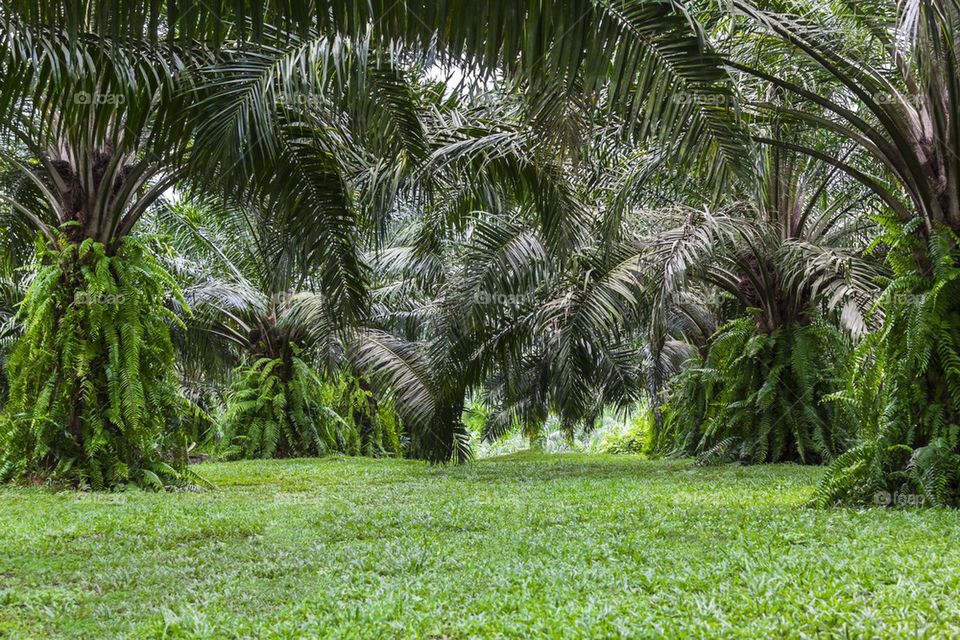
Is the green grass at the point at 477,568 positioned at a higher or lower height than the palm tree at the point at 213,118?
lower

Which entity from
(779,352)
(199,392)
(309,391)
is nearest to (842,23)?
(779,352)

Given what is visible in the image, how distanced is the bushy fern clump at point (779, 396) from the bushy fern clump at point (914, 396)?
4.87 m

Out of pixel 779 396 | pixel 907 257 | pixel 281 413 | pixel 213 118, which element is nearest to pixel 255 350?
pixel 281 413

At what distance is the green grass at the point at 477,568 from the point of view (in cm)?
351

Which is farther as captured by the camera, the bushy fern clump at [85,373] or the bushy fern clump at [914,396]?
the bushy fern clump at [85,373]

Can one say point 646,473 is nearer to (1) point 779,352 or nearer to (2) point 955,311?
(1) point 779,352

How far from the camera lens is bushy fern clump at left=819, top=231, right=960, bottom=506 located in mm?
6133

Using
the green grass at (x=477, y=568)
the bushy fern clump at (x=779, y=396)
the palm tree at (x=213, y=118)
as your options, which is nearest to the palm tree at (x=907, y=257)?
the green grass at (x=477, y=568)

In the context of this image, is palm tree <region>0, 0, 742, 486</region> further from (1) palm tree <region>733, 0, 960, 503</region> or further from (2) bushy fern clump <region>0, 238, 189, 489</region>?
(1) palm tree <region>733, 0, 960, 503</region>

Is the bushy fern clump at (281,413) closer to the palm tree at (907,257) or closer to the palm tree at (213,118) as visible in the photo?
the palm tree at (213,118)

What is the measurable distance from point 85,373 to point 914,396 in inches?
286

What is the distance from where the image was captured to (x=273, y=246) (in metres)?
7.65

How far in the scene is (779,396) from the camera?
11.9 meters

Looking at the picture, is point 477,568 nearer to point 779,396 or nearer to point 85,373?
point 85,373
